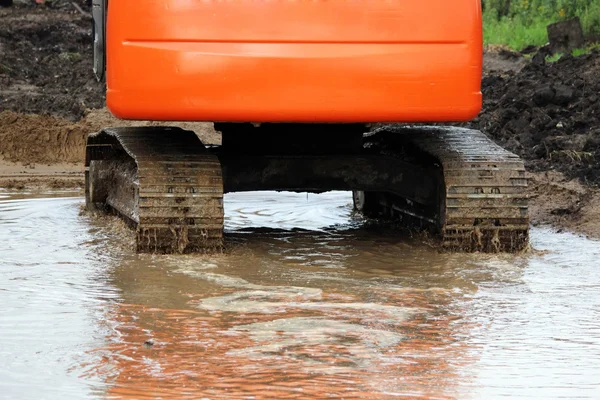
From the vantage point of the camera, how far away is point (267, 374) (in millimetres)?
4324

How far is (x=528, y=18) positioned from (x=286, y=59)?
1332cm

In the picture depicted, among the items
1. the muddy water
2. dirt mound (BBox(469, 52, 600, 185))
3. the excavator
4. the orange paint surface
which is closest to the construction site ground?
dirt mound (BBox(469, 52, 600, 185))

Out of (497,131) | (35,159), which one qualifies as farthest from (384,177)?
(35,159)

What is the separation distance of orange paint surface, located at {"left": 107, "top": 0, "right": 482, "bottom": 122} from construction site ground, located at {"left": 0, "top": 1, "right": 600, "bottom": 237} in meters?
1.97

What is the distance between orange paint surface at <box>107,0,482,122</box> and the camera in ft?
22.0

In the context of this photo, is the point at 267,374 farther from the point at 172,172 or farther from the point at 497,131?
the point at 497,131

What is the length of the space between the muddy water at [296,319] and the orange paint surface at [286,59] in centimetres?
84

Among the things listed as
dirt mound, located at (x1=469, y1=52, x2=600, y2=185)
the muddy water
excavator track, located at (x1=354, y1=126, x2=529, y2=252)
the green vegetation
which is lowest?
the muddy water

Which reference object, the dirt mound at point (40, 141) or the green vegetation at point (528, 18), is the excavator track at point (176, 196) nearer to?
the dirt mound at point (40, 141)

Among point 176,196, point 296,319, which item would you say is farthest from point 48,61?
point 296,319

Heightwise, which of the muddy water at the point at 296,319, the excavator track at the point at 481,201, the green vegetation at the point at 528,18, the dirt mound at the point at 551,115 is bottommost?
the muddy water at the point at 296,319

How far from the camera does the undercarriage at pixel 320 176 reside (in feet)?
22.7

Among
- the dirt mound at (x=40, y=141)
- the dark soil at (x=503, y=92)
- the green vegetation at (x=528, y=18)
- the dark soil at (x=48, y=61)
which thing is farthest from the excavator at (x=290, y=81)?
the green vegetation at (x=528, y=18)

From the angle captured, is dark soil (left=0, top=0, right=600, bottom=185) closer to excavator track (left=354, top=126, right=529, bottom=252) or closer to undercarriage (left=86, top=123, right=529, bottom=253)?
undercarriage (left=86, top=123, right=529, bottom=253)
